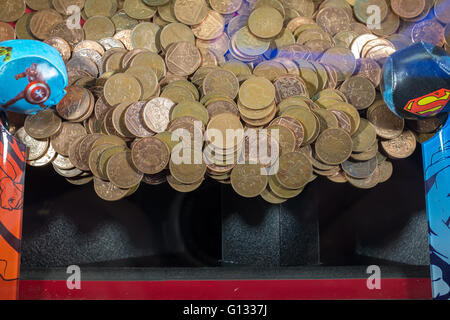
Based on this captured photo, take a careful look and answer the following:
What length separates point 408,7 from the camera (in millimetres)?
2695

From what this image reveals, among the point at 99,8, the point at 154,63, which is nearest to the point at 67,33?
the point at 99,8

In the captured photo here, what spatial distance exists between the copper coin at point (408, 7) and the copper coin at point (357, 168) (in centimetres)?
90

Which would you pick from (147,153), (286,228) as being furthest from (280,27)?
(286,228)

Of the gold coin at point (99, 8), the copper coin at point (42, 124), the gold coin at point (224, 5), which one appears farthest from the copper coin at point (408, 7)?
the copper coin at point (42, 124)

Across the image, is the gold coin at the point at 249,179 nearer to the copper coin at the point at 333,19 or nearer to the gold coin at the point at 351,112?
the gold coin at the point at 351,112

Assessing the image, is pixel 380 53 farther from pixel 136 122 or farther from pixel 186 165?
pixel 136 122

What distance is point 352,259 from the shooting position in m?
3.71

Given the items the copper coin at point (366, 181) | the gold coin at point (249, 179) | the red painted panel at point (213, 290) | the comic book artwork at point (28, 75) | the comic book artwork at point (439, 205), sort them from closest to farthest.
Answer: the comic book artwork at point (28, 75)
the comic book artwork at point (439, 205)
the red painted panel at point (213, 290)
the gold coin at point (249, 179)
the copper coin at point (366, 181)

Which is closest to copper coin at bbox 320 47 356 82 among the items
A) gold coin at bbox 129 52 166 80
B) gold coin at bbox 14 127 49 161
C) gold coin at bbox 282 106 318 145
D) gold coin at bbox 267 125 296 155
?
gold coin at bbox 282 106 318 145

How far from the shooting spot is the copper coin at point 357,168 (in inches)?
98.5

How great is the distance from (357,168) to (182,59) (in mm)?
1097

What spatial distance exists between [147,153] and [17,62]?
0.69 meters

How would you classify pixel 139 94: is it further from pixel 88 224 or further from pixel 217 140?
pixel 88 224

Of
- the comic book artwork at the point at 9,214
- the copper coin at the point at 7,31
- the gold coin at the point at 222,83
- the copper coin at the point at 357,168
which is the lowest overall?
the comic book artwork at the point at 9,214
